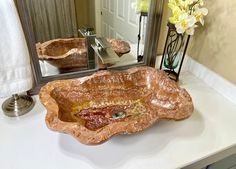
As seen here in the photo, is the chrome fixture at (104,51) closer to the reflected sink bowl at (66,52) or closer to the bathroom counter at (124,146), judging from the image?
the reflected sink bowl at (66,52)

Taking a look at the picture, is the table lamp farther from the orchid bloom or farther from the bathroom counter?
the orchid bloom

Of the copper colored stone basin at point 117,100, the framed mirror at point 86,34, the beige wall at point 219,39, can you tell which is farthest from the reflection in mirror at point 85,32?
the beige wall at point 219,39

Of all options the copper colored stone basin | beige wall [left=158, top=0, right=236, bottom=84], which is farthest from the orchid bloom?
the copper colored stone basin

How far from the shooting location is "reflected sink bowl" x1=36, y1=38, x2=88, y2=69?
85 cm

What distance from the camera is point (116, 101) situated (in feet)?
2.91

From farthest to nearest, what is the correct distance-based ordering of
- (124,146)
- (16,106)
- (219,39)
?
(219,39) < (16,106) < (124,146)

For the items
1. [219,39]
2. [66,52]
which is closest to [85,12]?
[66,52]

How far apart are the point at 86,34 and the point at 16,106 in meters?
0.44

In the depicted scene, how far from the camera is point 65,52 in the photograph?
0.90 m

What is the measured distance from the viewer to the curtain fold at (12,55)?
66 cm

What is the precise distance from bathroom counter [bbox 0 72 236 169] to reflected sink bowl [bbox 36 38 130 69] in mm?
225

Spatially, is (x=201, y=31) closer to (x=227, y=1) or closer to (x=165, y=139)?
(x=227, y=1)

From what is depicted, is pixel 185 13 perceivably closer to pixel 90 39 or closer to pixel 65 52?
pixel 90 39

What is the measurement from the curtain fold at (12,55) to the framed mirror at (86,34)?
53mm
